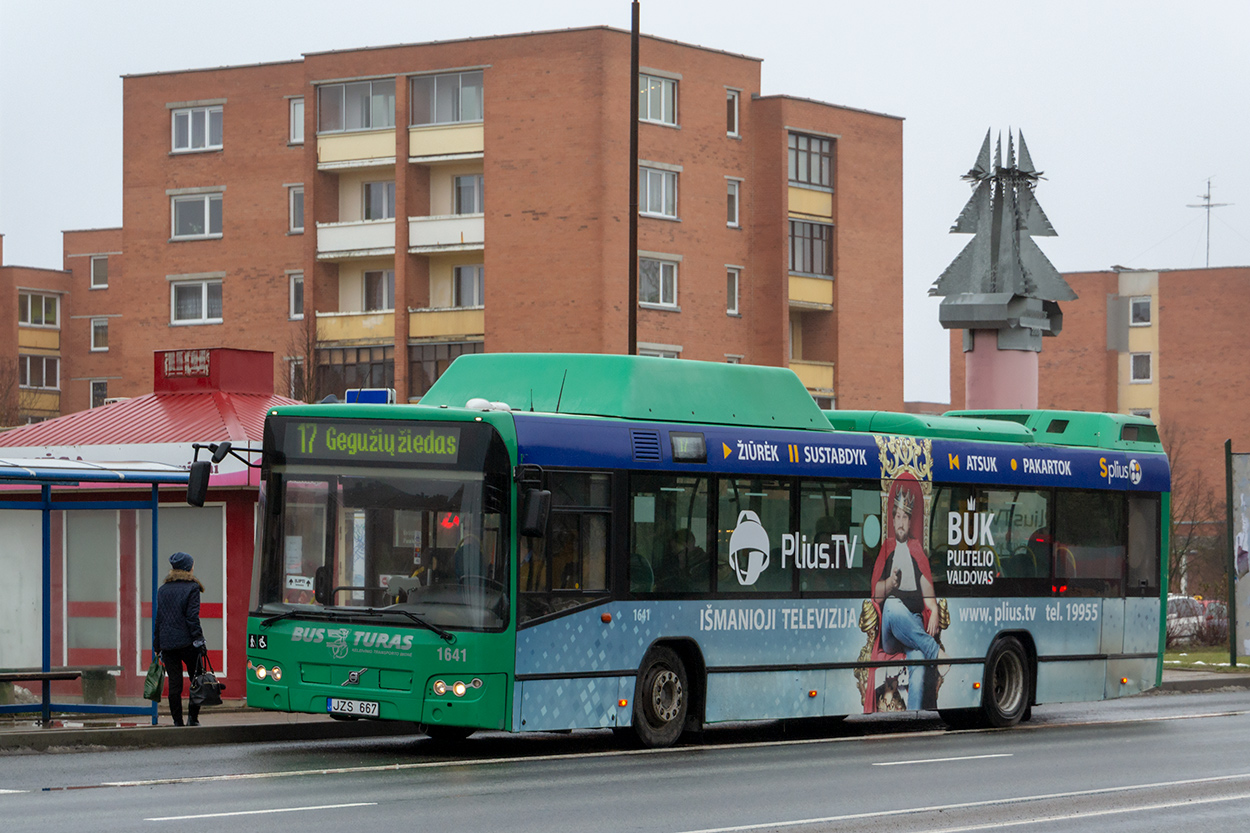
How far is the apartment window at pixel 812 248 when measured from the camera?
60.3 meters

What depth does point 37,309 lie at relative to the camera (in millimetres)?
89562

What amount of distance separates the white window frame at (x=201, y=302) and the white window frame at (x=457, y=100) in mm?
9510

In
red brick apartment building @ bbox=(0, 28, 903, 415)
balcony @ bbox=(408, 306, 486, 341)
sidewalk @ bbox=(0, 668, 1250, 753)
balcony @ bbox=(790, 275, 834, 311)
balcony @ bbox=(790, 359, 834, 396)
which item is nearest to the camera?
sidewalk @ bbox=(0, 668, 1250, 753)

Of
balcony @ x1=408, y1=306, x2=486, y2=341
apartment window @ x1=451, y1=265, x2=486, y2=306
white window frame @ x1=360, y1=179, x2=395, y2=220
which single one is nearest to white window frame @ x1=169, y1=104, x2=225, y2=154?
white window frame @ x1=360, y1=179, x2=395, y2=220

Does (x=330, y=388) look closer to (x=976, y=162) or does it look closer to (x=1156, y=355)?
(x=976, y=162)

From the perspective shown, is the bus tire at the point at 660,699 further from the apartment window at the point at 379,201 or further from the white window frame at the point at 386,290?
the apartment window at the point at 379,201

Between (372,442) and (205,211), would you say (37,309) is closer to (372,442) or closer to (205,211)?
(205,211)

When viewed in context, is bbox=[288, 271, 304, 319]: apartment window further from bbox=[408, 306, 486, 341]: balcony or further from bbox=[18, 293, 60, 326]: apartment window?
bbox=[18, 293, 60, 326]: apartment window

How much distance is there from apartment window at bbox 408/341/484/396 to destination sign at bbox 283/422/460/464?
136 feet

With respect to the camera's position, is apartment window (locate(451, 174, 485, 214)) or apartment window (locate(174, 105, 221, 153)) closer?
apartment window (locate(451, 174, 485, 214))

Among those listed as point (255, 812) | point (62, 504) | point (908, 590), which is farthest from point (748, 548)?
point (62, 504)

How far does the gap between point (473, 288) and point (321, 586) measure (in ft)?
140

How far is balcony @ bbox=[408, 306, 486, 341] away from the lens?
5659 cm

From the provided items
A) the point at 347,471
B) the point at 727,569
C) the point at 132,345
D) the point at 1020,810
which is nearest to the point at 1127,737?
the point at 727,569
